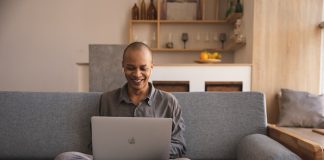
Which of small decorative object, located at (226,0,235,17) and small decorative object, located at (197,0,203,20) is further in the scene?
small decorative object, located at (197,0,203,20)

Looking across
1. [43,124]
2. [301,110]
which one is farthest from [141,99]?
[301,110]

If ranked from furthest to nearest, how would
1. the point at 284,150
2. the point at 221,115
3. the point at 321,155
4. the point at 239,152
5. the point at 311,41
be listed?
the point at 311,41
the point at 221,115
the point at 239,152
the point at 284,150
the point at 321,155

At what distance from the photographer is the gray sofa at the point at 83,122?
1.52m

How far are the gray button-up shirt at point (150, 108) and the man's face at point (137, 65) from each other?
0.10 meters

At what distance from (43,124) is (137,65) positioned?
644mm

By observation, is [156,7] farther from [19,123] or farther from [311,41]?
[19,123]

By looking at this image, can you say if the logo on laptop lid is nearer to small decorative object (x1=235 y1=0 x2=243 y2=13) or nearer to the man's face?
the man's face

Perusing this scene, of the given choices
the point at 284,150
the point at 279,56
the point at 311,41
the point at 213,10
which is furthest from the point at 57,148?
the point at 213,10

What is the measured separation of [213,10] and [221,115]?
315 cm

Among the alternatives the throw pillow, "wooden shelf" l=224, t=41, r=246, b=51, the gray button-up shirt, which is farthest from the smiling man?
"wooden shelf" l=224, t=41, r=246, b=51

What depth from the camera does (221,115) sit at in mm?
1576

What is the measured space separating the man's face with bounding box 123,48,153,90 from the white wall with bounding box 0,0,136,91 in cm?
318

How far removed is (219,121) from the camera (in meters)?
1.57

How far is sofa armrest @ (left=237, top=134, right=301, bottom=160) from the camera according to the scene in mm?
1134
